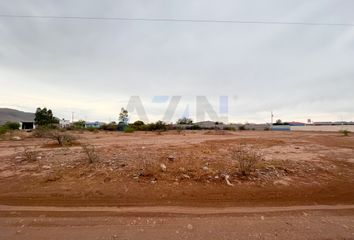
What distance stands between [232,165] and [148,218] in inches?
166

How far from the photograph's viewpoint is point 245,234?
3.03 m

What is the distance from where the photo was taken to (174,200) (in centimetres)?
441

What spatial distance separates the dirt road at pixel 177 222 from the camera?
3.00 m

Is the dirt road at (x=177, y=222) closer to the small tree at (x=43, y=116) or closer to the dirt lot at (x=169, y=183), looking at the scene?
the dirt lot at (x=169, y=183)

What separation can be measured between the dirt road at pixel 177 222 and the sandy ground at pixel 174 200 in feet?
0.05

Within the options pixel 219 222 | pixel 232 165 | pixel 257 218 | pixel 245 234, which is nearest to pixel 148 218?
pixel 219 222

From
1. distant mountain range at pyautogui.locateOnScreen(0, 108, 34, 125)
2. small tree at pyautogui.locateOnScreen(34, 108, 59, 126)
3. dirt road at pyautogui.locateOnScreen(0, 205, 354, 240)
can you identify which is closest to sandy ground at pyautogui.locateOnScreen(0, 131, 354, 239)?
dirt road at pyautogui.locateOnScreen(0, 205, 354, 240)

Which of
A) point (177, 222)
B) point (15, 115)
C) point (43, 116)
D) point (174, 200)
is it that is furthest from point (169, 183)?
point (15, 115)

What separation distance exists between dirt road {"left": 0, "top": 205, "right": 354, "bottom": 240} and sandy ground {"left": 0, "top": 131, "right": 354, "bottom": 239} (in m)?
0.02

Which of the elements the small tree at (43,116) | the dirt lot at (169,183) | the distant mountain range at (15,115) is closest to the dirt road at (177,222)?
the dirt lot at (169,183)

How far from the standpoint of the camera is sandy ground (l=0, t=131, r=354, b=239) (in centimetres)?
313

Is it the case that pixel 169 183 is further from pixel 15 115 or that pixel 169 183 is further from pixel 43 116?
pixel 15 115

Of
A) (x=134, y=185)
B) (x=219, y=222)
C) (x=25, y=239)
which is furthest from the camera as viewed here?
(x=134, y=185)

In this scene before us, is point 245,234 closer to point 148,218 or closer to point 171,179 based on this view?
point 148,218
